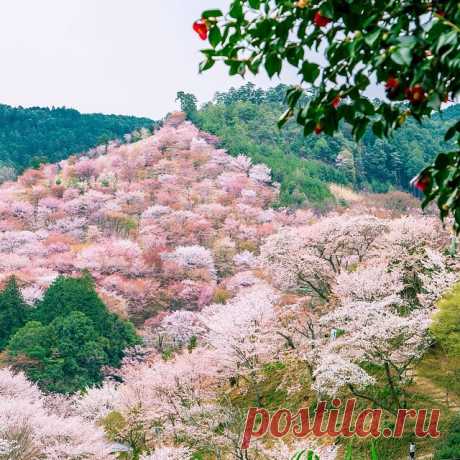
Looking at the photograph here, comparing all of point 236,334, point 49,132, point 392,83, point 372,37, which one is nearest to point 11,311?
point 236,334

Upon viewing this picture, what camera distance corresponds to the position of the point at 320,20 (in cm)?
285

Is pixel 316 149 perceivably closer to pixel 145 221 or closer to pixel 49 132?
pixel 145 221

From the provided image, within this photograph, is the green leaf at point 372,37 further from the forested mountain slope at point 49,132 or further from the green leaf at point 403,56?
the forested mountain slope at point 49,132

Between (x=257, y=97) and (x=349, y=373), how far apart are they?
259 ft

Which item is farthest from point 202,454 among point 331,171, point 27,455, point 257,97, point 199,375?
point 257,97

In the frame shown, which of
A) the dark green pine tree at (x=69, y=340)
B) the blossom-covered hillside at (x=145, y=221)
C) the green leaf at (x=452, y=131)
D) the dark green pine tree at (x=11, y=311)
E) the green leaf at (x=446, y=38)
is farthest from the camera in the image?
the blossom-covered hillside at (x=145, y=221)

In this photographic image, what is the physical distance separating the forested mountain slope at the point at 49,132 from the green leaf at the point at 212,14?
8057 centimetres

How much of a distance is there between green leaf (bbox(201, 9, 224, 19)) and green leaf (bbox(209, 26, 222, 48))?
0.19 feet

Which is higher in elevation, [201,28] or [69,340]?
[201,28]

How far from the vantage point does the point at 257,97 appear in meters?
91.7

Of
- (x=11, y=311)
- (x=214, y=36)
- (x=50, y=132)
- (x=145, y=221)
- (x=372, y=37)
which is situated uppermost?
(x=50, y=132)

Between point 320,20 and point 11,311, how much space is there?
34796 millimetres

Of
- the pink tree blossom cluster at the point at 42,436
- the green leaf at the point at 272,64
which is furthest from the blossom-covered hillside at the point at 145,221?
the green leaf at the point at 272,64

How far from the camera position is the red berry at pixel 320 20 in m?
2.82
